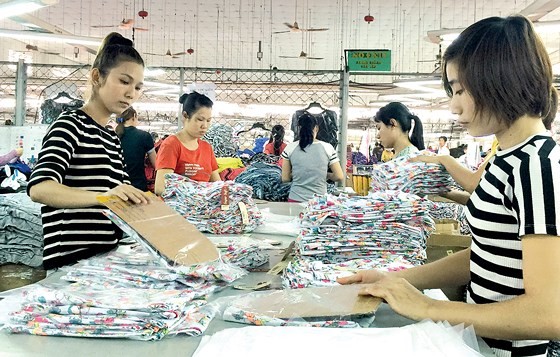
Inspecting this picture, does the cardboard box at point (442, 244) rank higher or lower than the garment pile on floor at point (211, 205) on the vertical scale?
lower

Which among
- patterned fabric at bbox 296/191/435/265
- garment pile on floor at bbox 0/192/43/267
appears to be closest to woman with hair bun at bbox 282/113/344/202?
garment pile on floor at bbox 0/192/43/267

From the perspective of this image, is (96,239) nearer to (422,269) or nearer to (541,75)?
(422,269)

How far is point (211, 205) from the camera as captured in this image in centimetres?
238

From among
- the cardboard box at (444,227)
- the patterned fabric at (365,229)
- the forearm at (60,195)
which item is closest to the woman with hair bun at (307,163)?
the cardboard box at (444,227)

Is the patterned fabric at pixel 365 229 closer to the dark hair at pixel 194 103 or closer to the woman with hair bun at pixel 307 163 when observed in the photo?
the dark hair at pixel 194 103

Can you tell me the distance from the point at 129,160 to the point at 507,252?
10.5ft

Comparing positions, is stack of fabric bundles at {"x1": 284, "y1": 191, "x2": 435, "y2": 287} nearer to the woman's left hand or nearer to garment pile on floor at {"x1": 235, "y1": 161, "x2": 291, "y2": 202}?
the woman's left hand

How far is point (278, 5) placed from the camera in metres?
9.33

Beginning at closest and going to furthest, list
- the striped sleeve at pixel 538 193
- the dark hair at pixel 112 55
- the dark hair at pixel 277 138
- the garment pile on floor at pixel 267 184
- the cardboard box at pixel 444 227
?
the striped sleeve at pixel 538 193 → the dark hair at pixel 112 55 → the cardboard box at pixel 444 227 → the garment pile on floor at pixel 267 184 → the dark hair at pixel 277 138

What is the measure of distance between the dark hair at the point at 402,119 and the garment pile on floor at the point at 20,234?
2.29 meters

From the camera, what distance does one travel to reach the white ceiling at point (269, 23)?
9203 mm

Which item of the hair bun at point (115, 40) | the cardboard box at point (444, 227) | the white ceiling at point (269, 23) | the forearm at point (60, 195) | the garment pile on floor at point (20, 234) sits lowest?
the garment pile on floor at point (20, 234)

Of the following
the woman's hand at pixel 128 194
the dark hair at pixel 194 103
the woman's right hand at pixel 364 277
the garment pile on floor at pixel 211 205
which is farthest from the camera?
the dark hair at pixel 194 103

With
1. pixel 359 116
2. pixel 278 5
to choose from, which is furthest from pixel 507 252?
pixel 359 116
